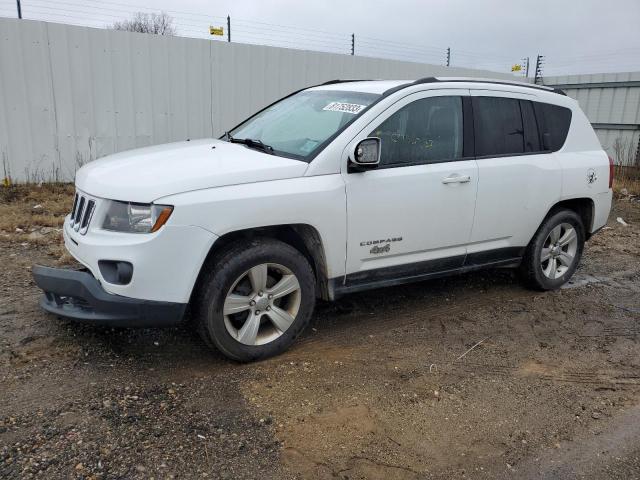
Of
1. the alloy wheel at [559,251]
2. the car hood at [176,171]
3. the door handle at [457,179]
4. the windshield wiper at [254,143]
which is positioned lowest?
the alloy wheel at [559,251]

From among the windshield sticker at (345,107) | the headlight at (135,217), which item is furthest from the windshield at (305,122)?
the headlight at (135,217)

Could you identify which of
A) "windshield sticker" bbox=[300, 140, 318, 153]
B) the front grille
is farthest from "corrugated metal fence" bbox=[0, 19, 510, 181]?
"windshield sticker" bbox=[300, 140, 318, 153]

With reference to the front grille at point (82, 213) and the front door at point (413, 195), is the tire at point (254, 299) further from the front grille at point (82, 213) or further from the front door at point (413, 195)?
the front grille at point (82, 213)

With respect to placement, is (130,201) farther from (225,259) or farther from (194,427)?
(194,427)

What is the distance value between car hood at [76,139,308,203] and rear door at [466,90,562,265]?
1681 millimetres

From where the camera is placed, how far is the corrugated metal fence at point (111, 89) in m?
8.05

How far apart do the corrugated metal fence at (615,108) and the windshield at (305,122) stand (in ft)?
34.6

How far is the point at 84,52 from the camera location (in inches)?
330

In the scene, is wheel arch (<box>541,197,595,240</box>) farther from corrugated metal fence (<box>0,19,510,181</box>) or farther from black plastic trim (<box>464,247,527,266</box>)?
corrugated metal fence (<box>0,19,510,181</box>)

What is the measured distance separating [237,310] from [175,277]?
0.48 meters

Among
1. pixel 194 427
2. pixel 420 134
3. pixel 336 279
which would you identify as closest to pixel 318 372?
pixel 336 279

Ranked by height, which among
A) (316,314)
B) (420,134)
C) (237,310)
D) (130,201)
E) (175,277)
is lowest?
(316,314)

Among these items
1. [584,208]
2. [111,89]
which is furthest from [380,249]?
[111,89]

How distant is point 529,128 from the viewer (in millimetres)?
4730
